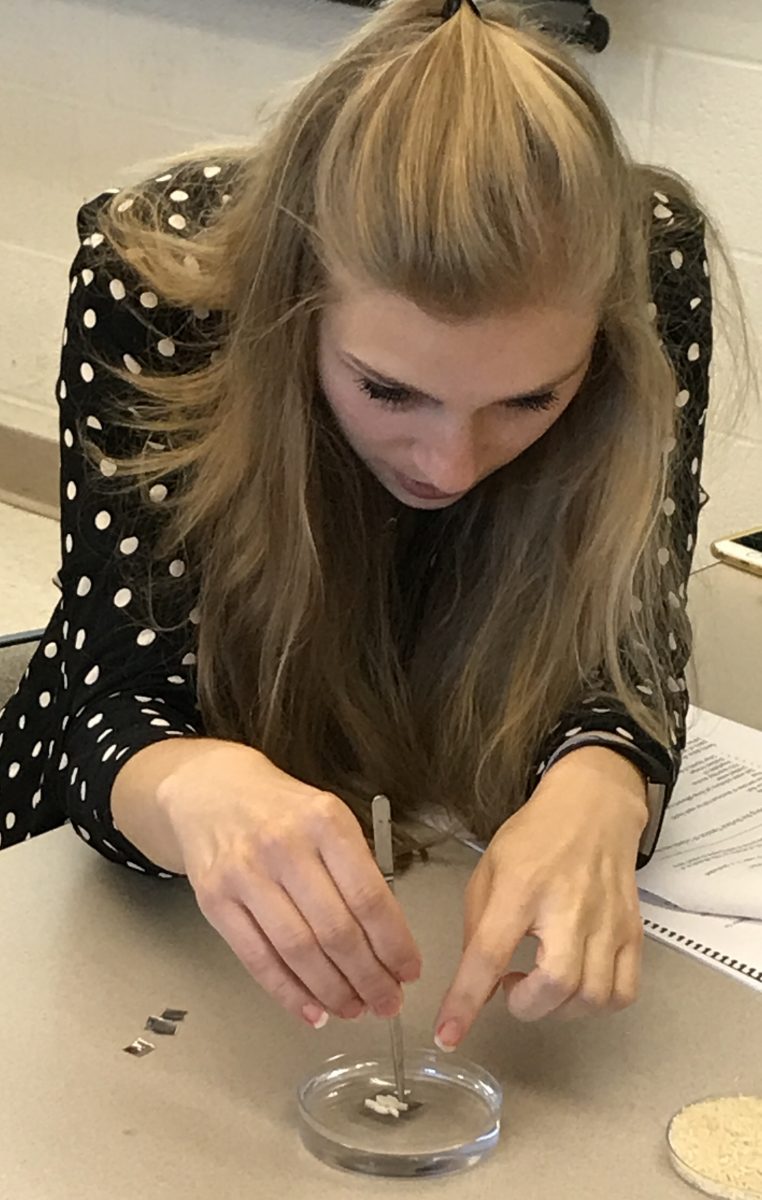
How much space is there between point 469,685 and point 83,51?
1739mm

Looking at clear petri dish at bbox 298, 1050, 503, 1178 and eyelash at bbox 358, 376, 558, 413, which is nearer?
clear petri dish at bbox 298, 1050, 503, 1178

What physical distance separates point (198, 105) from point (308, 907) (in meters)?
1.80

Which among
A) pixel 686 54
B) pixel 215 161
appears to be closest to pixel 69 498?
pixel 215 161

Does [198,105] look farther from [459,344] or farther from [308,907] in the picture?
[308,907]

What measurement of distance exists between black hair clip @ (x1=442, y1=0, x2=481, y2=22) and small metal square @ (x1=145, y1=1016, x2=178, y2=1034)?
0.55m

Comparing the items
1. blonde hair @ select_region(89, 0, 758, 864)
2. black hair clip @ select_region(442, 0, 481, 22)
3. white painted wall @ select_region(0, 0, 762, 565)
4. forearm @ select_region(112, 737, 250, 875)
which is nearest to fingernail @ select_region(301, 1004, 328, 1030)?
forearm @ select_region(112, 737, 250, 875)

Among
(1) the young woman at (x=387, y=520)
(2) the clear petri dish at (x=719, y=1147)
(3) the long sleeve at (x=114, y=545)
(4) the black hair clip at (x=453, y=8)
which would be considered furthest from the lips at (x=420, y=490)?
(2) the clear petri dish at (x=719, y=1147)

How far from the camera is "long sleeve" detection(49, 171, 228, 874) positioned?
0.98 meters

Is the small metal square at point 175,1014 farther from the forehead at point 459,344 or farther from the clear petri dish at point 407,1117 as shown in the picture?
the forehead at point 459,344

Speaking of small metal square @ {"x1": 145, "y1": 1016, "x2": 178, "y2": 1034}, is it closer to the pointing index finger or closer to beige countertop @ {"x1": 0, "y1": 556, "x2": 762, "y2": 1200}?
beige countertop @ {"x1": 0, "y1": 556, "x2": 762, "y2": 1200}

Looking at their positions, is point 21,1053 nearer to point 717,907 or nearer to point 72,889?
point 72,889

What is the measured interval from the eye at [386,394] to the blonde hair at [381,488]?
55 mm

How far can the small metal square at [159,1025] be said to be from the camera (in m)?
0.80

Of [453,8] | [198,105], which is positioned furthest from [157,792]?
[198,105]
